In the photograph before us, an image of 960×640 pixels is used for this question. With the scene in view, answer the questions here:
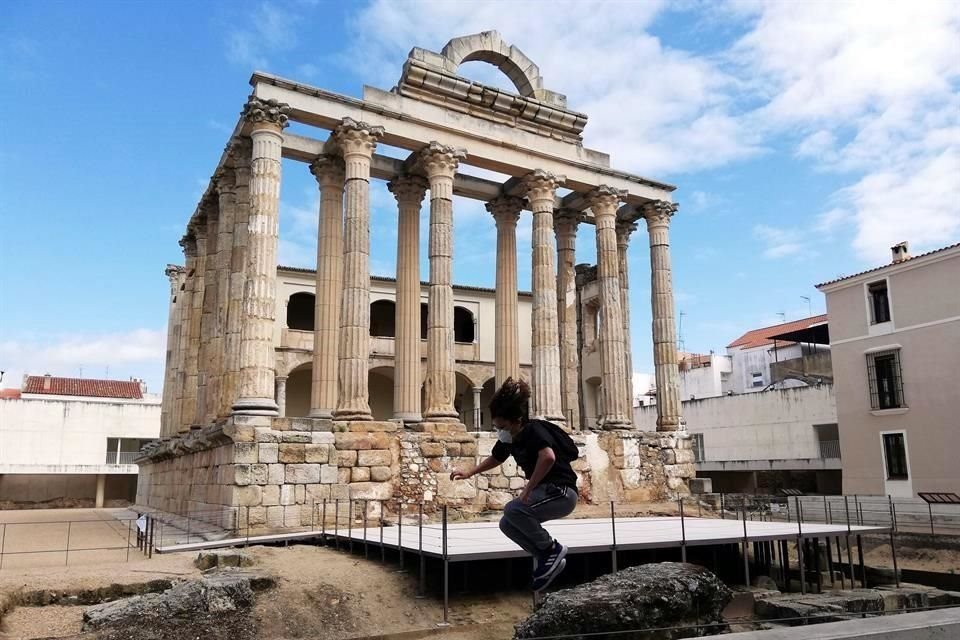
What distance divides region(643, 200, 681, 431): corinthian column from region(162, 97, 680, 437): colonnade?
0.14ft

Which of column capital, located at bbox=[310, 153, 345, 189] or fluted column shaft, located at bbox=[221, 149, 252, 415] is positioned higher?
column capital, located at bbox=[310, 153, 345, 189]

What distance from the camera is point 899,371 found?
2716cm

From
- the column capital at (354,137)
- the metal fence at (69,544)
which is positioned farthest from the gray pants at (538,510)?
the column capital at (354,137)

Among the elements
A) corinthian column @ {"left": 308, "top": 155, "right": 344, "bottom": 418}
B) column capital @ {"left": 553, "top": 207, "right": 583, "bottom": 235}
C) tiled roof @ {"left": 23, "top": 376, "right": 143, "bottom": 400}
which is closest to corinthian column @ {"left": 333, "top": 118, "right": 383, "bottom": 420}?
corinthian column @ {"left": 308, "top": 155, "right": 344, "bottom": 418}

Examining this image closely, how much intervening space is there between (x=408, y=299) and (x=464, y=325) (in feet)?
51.6

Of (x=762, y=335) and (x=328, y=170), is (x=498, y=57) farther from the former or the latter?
(x=762, y=335)

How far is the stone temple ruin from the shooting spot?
1855 centimetres

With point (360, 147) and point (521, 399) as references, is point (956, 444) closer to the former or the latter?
point (360, 147)

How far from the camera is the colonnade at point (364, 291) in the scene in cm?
1930

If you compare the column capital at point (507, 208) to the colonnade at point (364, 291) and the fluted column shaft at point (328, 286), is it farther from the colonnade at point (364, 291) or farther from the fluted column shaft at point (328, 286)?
the fluted column shaft at point (328, 286)

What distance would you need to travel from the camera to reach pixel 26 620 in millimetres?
9773

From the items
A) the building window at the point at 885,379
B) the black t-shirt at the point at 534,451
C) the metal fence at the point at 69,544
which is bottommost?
the metal fence at the point at 69,544

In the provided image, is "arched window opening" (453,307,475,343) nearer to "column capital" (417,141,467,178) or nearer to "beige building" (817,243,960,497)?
"column capital" (417,141,467,178)

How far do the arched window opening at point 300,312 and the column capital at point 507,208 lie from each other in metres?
11.9
